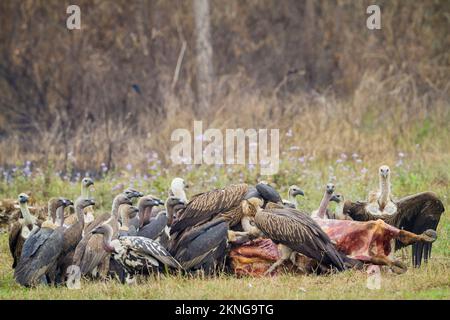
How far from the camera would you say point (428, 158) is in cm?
1447

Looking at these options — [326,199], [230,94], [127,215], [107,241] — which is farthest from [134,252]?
[230,94]

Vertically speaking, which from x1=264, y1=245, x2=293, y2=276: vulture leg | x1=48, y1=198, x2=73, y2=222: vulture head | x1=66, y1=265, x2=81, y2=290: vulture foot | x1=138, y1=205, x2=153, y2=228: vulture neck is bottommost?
x1=66, y1=265, x2=81, y2=290: vulture foot

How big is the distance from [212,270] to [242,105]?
26.7 feet

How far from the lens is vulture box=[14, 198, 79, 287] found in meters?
8.36

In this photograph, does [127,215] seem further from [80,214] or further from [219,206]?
[219,206]

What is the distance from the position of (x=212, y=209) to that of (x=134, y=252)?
114cm

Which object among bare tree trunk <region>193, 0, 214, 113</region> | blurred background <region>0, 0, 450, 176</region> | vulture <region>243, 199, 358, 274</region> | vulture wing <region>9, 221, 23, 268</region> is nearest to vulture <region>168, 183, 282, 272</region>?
vulture <region>243, 199, 358, 274</region>

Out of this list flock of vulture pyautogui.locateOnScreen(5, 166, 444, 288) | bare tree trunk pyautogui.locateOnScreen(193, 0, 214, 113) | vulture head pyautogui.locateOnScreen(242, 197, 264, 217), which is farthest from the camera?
bare tree trunk pyautogui.locateOnScreen(193, 0, 214, 113)

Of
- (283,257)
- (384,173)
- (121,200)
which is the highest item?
(384,173)

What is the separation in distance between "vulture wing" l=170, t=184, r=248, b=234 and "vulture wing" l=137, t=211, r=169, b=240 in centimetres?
10

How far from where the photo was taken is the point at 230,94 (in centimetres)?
1742

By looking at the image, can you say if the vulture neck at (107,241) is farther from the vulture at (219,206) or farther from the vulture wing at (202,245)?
the vulture at (219,206)

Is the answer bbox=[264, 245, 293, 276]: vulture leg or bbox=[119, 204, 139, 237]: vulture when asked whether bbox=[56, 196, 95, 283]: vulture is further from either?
bbox=[264, 245, 293, 276]: vulture leg
